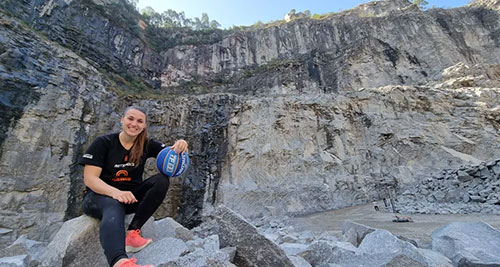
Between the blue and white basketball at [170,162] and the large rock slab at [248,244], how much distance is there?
0.64 metres

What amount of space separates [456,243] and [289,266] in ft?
5.44

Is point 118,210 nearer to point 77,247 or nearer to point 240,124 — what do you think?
point 77,247

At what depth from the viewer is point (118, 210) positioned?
1.82m

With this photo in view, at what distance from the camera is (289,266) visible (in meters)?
1.80

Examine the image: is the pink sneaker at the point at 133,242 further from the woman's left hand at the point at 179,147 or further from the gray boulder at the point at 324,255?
the gray boulder at the point at 324,255

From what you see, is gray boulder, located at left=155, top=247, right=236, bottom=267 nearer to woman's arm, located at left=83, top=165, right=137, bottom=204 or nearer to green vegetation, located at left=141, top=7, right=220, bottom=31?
woman's arm, located at left=83, top=165, right=137, bottom=204

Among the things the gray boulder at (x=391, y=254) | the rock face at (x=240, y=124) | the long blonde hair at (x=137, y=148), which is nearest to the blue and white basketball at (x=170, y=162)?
the long blonde hair at (x=137, y=148)

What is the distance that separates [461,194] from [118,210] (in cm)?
1124

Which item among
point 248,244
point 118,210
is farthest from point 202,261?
point 118,210

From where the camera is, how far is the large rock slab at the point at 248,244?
6.10 ft

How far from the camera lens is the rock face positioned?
33.8ft

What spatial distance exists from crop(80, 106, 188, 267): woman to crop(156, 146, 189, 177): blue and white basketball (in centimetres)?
5

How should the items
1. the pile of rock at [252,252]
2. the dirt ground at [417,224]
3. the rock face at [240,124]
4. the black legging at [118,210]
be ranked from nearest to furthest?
the black legging at [118,210]
the pile of rock at [252,252]
the dirt ground at [417,224]
the rock face at [240,124]

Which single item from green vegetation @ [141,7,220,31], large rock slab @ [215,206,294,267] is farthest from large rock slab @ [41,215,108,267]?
green vegetation @ [141,7,220,31]
